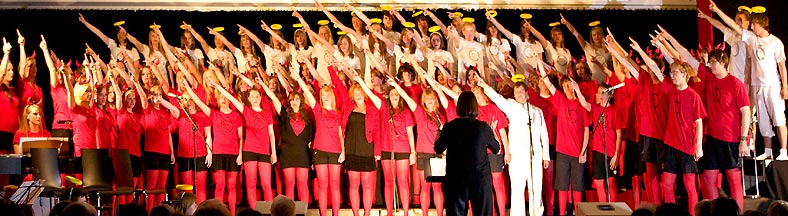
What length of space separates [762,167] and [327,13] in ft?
16.9

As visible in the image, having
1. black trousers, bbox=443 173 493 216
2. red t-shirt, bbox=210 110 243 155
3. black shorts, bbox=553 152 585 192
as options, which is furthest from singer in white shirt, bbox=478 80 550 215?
red t-shirt, bbox=210 110 243 155

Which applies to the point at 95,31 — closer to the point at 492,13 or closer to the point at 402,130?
the point at 402,130

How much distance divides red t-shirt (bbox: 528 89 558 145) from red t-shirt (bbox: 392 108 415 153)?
4.52 feet

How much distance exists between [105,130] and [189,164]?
3.05ft

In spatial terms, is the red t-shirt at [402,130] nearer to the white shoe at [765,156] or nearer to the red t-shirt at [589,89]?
the red t-shirt at [589,89]

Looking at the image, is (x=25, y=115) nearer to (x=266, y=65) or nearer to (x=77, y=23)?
(x=77, y=23)

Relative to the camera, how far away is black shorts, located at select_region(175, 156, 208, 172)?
11453 mm

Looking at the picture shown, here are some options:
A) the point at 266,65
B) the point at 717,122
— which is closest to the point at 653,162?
the point at 717,122

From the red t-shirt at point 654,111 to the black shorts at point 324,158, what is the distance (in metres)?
3.06

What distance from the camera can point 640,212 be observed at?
6039 millimetres

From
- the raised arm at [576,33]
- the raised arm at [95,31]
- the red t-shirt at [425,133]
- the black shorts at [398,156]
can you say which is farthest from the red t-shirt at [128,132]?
the raised arm at [576,33]

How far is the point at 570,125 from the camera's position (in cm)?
1105

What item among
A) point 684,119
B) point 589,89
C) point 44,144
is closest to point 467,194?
point 684,119

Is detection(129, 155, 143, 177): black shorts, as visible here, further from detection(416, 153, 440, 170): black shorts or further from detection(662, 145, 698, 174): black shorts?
detection(662, 145, 698, 174): black shorts
